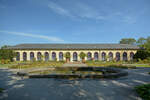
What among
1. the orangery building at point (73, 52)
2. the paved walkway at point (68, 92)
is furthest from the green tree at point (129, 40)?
the paved walkway at point (68, 92)

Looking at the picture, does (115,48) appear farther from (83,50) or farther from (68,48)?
(68,48)

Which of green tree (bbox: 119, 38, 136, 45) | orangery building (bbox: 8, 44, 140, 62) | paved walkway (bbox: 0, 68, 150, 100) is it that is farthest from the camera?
green tree (bbox: 119, 38, 136, 45)

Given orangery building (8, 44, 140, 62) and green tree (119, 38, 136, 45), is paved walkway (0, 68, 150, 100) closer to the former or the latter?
orangery building (8, 44, 140, 62)

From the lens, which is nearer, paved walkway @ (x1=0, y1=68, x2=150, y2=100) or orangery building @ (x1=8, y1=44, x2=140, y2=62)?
paved walkway @ (x1=0, y1=68, x2=150, y2=100)

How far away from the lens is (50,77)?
688cm

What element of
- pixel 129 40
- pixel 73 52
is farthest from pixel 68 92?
pixel 129 40

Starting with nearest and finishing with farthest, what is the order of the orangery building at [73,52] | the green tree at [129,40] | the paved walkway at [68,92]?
1. the paved walkway at [68,92]
2. the orangery building at [73,52]
3. the green tree at [129,40]

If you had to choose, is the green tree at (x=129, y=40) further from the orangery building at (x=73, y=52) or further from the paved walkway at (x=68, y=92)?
the paved walkway at (x=68, y=92)

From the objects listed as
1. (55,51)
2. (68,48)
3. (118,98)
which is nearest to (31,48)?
(55,51)

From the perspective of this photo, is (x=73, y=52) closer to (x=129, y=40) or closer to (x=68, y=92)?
(x=68, y=92)

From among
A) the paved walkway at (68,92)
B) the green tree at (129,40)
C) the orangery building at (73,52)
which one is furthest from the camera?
the green tree at (129,40)

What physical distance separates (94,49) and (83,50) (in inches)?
158

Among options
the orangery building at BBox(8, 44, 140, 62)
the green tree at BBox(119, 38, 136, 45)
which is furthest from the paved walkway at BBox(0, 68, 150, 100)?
the green tree at BBox(119, 38, 136, 45)

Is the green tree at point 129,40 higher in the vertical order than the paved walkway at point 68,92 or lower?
higher
